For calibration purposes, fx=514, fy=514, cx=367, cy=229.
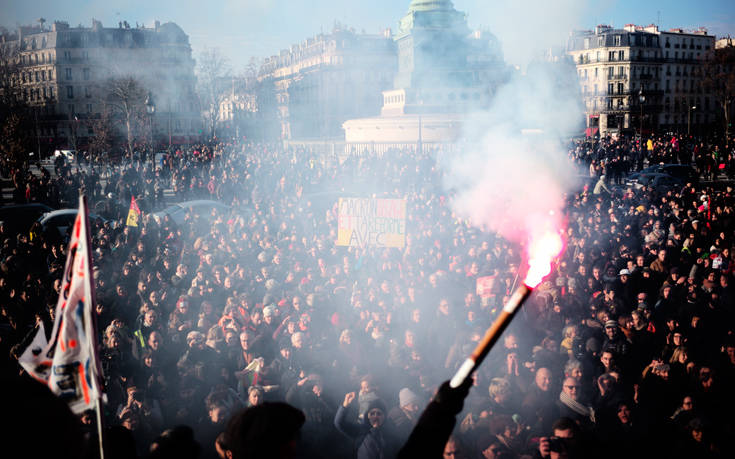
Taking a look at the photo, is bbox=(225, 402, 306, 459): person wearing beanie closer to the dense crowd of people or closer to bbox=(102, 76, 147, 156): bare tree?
the dense crowd of people

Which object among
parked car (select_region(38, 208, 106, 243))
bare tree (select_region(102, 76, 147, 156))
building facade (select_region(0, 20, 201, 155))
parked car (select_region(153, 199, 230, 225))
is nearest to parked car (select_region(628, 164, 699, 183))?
parked car (select_region(153, 199, 230, 225))

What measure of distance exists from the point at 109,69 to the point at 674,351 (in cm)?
4285

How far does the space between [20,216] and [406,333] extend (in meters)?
14.1

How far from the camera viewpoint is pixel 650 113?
73312 millimetres

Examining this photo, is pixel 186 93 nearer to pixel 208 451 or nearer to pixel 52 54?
pixel 52 54

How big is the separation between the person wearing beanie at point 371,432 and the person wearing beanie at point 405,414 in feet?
0.22

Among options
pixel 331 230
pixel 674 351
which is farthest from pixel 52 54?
pixel 674 351

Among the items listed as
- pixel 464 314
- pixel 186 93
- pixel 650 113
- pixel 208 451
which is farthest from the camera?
pixel 650 113

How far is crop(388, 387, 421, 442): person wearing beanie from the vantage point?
4.70 metres

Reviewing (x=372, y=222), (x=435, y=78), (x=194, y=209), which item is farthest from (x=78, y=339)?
(x=435, y=78)

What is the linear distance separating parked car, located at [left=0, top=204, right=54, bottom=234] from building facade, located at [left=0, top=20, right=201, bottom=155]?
24.2 metres

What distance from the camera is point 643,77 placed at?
233 ft

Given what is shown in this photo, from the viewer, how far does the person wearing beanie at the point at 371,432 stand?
4.51 m

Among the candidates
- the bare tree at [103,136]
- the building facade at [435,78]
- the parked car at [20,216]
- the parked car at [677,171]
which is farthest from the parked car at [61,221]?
the bare tree at [103,136]
